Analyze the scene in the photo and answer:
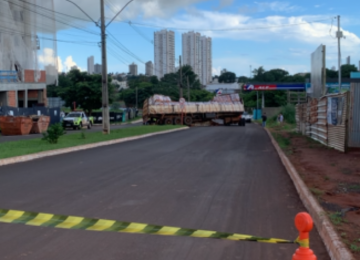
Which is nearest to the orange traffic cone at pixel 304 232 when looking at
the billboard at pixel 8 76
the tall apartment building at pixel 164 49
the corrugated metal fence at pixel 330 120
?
the corrugated metal fence at pixel 330 120

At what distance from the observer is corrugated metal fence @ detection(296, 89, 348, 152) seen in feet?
50.7

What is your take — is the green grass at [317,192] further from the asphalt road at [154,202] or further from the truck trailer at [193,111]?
the truck trailer at [193,111]

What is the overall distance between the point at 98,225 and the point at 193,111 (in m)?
42.1

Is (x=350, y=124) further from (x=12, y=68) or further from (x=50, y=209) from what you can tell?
(x=12, y=68)

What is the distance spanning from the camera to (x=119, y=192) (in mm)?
8992

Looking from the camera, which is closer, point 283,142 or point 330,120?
point 330,120

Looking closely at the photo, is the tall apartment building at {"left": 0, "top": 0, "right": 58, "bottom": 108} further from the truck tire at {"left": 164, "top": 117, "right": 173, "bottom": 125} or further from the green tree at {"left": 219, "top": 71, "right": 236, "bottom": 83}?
the green tree at {"left": 219, "top": 71, "right": 236, "bottom": 83}

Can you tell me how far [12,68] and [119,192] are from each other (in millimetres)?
42458

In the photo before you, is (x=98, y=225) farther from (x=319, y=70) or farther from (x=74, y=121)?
(x=74, y=121)

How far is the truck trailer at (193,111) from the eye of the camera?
156 feet

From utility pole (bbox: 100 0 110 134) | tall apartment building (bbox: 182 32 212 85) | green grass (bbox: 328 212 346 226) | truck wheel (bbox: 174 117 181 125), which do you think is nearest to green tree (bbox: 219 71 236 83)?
tall apartment building (bbox: 182 32 212 85)

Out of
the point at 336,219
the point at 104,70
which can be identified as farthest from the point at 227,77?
the point at 336,219

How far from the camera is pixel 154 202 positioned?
317 inches

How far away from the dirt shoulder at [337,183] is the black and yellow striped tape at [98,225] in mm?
1157
